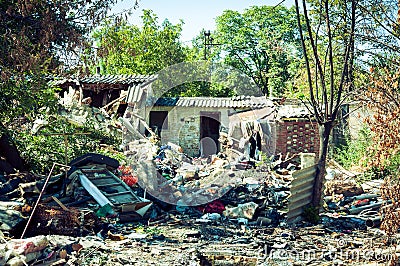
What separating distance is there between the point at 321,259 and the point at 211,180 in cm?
531

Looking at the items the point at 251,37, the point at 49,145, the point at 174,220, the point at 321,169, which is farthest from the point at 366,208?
the point at 251,37

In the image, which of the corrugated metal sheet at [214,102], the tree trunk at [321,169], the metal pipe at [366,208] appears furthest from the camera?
the corrugated metal sheet at [214,102]

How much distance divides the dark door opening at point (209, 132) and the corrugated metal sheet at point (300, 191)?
10.3m

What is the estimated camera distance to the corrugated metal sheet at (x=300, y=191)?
827 centimetres

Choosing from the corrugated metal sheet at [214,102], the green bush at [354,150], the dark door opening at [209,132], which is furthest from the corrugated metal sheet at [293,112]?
the dark door opening at [209,132]

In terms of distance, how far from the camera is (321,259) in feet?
20.9

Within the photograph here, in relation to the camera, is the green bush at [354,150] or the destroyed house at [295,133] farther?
the destroyed house at [295,133]

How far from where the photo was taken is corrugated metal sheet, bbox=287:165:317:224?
827 centimetres

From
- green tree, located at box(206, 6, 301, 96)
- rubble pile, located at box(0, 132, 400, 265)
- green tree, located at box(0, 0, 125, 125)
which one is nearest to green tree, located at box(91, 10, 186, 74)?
green tree, located at box(206, 6, 301, 96)

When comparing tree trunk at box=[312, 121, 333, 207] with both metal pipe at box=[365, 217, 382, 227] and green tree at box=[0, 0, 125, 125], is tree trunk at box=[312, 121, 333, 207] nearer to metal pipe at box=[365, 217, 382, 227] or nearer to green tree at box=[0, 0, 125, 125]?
metal pipe at box=[365, 217, 382, 227]

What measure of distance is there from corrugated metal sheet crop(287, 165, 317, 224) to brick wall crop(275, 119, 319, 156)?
21.8 ft

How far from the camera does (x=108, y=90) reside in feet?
60.6

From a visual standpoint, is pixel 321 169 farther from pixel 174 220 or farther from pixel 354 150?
pixel 354 150

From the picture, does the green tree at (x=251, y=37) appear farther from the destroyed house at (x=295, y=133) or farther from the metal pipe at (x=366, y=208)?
the metal pipe at (x=366, y=208)
